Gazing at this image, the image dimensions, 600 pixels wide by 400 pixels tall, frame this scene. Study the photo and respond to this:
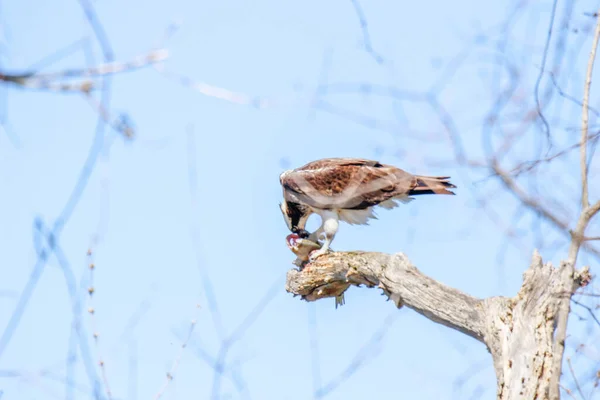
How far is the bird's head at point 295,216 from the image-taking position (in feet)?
25.7

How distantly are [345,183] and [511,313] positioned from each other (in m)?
2.77

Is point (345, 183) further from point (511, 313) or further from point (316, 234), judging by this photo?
point (511, 313)

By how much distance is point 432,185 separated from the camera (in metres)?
7.05

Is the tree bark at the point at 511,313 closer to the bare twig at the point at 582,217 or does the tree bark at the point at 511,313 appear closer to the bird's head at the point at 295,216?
the bare twig at the point at 582,217

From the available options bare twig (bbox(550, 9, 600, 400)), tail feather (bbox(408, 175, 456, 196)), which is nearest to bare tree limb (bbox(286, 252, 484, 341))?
tail feather (bbox(408, 175, 456, 196))

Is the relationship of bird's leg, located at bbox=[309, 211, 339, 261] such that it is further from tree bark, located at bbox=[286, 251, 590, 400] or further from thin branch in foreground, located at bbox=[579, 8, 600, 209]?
thin branch in foreground, located at bbox=[579, 8, 600, 209]

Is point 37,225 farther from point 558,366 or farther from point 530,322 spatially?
point 530,322

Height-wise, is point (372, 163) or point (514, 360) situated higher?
point (372, 163)

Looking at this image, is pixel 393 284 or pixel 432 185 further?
pixel 432 185

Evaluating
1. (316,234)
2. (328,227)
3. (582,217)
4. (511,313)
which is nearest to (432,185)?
(328,227)

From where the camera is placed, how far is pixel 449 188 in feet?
23.0

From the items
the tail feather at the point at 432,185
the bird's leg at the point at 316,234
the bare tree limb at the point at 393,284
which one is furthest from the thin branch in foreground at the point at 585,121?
the bird's leg at the point at 316,234

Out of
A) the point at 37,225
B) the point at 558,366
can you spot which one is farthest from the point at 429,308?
the point at 37,225

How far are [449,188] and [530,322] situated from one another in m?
2.30
